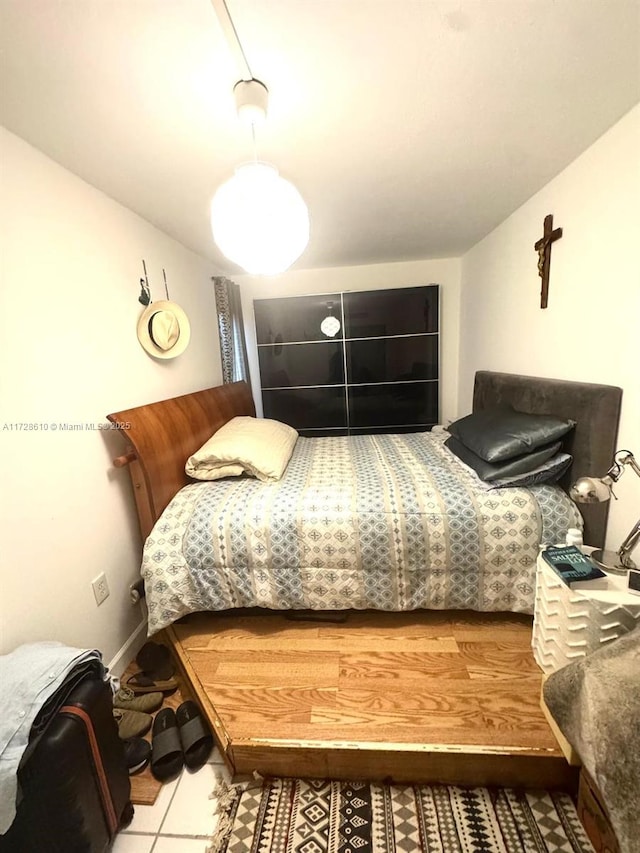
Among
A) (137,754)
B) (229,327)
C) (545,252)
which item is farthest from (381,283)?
(137,754)

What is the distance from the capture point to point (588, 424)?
4.96ft

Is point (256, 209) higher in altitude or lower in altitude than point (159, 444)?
higher

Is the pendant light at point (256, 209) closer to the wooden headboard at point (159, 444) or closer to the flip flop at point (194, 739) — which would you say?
the wooden headboard at point (159, 444)

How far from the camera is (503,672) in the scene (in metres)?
1.35

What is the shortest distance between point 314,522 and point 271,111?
1.53 meters

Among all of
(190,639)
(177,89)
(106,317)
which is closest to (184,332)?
(106,317)

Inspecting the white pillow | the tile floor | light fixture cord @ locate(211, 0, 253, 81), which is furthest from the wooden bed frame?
light fixture cord @ locate(211, 0, 253, 81)

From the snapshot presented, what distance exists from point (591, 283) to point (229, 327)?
8.26 ft

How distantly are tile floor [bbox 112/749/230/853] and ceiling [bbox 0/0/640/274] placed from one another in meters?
2.20

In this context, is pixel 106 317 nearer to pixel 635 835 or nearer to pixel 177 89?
pixel 177 89

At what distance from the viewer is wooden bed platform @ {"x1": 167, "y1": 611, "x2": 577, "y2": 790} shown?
3.66ft

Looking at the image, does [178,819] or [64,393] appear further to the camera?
[64,393]

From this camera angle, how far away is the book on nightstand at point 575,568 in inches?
44.9

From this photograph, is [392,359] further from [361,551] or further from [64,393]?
[64,393]
